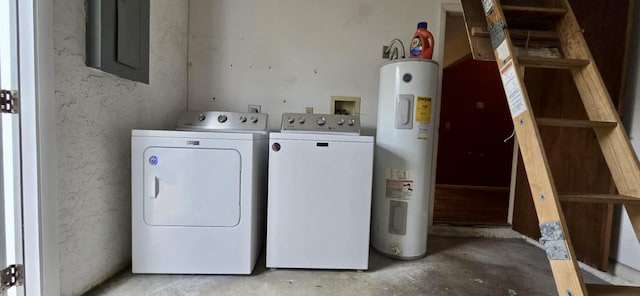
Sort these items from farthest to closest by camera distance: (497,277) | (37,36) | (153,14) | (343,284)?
(153,14), (497,277), (343,284), (37,36)

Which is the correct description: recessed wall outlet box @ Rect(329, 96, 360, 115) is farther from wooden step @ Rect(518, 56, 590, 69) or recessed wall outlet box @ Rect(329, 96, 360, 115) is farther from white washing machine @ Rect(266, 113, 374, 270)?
wooden step @ Rect(518, 56, 590, 69)

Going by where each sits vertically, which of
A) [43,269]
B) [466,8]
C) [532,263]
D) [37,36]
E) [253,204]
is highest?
[466,8]

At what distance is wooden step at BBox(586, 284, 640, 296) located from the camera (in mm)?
834

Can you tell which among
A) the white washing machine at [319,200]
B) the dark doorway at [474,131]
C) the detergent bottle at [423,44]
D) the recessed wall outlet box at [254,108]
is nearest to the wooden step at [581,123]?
the white washing machine at [319,200]

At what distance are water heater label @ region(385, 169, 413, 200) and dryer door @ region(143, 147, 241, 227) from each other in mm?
1015

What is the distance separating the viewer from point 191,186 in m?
1.47

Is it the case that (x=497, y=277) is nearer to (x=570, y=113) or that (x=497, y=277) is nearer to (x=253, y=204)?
(x=570, y=113)

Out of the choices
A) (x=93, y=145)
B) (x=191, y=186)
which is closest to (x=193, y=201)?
(x=191, y=186)

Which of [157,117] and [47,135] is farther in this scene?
[157,117]

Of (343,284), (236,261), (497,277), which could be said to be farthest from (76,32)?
(497,277)

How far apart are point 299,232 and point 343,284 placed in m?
0.38

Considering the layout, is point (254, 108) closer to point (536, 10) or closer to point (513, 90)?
point (513, 90)

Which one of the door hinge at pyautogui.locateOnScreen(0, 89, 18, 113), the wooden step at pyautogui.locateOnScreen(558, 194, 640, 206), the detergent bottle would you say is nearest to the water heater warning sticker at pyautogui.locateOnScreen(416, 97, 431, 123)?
the detergent bottle

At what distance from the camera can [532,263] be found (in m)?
1.87
